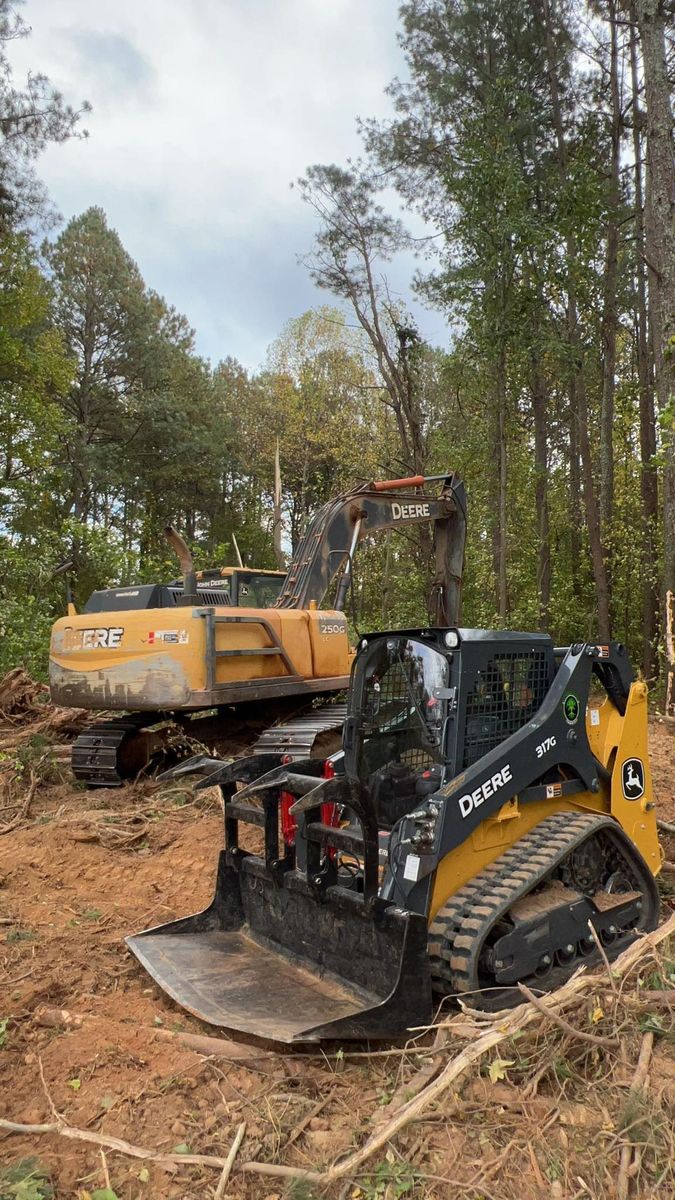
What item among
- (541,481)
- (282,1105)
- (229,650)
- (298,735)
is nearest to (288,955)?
(282,1105)

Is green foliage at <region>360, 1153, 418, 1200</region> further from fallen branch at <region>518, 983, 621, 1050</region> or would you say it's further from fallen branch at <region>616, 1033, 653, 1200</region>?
fallen branch at <region>518, 983, 621, 1050</region>

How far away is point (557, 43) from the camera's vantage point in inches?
632

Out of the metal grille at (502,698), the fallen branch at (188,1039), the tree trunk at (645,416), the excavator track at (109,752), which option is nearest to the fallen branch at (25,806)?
the excavator track at (109,752)

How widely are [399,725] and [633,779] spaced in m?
1.33

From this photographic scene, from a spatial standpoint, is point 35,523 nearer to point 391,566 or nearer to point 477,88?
point 391,566

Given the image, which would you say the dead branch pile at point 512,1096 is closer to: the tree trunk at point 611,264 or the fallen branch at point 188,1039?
the fallen branch at point 188,1039

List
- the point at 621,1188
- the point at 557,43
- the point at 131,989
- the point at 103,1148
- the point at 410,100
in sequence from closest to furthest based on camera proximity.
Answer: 1. the point at 621,1188
2. the point at 103,1148
3. the point at 131,989
4. the point at 557,43
5. the point at 410,100

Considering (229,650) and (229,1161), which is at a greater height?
(229,650)

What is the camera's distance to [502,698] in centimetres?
416

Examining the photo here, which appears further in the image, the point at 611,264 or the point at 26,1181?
the point at 611,264

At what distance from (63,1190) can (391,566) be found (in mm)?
24863

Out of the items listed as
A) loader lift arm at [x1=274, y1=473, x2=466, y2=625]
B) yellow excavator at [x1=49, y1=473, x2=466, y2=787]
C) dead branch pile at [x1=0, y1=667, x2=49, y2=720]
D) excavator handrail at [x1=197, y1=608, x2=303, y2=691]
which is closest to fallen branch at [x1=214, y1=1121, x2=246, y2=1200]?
yellow excavator at [x1=49, y1=473, x2=466, y2=787]

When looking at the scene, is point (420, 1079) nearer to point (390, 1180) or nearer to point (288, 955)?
point (390, 1180)

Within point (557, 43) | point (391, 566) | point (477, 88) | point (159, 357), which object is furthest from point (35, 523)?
point (557, 43)
